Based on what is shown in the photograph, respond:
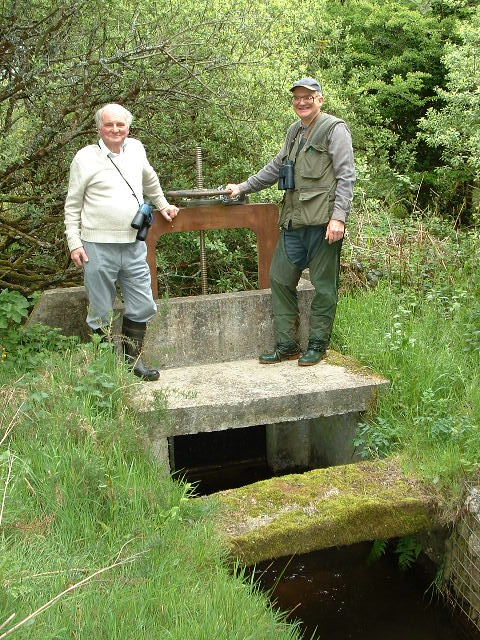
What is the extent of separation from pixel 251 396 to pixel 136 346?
3.07 feet

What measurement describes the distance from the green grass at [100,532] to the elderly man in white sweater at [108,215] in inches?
25.3

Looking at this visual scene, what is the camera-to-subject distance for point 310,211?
18.7 ft

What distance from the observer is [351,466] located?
5055mm

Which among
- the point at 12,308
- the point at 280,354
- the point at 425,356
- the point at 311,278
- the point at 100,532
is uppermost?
the point at 311,278

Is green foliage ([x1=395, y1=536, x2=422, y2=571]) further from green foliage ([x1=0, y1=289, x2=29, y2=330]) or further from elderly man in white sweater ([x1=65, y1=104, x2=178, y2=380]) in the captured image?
green foliage ([x1=0, y1=289, x2=29, y2=330])

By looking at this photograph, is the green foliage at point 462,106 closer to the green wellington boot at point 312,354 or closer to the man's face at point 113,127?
the green wellington boot at point 312,354

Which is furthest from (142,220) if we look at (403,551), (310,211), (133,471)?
(403,551)

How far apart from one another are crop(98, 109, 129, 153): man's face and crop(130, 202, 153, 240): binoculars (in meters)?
0.47

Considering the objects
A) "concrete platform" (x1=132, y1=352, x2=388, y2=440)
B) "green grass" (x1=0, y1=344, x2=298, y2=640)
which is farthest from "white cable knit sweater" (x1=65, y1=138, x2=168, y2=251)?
"concrete platform" (x1=132, y1=352, x2=388, y2=440)

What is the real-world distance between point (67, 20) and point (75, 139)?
979 millimetres

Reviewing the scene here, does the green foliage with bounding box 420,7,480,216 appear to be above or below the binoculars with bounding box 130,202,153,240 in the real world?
above

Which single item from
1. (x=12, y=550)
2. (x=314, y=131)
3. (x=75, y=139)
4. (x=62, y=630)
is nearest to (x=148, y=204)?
(x=314, y=131)

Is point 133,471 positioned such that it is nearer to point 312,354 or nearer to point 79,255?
point 79,255

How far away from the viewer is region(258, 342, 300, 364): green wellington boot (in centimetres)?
624
